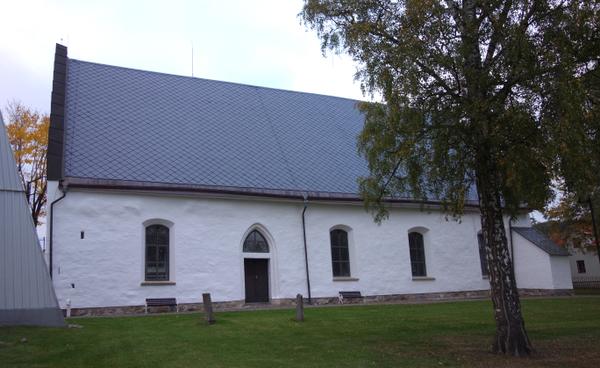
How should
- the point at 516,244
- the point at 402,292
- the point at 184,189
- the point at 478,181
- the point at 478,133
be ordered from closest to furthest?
the point at 478,133 < the point at 478,181 < the point at 184,189 < the point at 402,292 < the point at 516,244

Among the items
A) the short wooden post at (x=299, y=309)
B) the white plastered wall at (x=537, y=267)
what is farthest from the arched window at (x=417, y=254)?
the short wooden post at (x=299, y=309)

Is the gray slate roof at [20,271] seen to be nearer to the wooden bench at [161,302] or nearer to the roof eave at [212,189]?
the roof eave at [212,189]

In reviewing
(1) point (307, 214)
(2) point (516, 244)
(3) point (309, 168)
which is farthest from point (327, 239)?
(2) point (516, 244)

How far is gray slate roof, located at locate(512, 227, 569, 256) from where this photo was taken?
2534 cm

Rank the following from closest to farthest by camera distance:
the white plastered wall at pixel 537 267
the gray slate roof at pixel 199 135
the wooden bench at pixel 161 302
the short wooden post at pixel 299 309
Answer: the short wooden post at pixel 299 309
the wooden bench at pixel 161 302
the gray slate roof at pixel 199 135
the white plastered wall at pixel 537 267

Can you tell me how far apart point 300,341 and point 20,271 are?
7.01m

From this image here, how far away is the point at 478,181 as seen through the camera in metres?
11.0

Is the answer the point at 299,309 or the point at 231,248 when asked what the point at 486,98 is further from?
the point at 231,248

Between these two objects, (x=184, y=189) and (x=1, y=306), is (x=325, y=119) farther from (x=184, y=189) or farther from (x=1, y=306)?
(x=1, y=306)

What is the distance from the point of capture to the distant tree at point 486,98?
9375 mm

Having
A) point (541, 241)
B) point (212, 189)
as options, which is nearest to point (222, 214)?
point (212, 189)

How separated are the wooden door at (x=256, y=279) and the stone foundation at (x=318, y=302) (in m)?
0.50

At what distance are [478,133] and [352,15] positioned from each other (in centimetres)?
357

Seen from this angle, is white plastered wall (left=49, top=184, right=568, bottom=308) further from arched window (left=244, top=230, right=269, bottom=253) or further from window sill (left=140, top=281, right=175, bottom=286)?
arched window (left=244, top=230, right=269, bottom=253)
